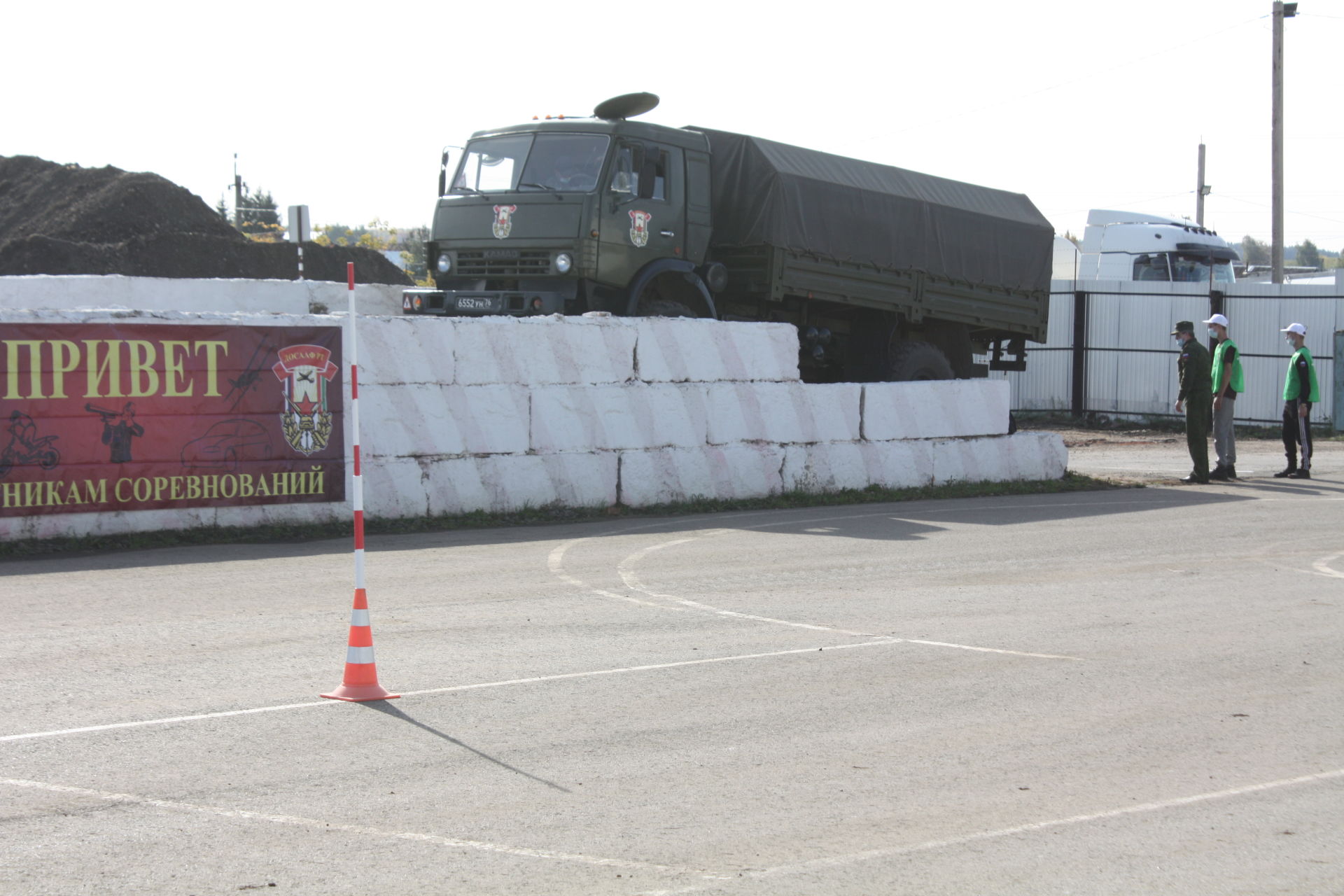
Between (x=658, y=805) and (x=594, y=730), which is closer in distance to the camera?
(x=658, y=805)

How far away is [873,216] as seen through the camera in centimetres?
1823

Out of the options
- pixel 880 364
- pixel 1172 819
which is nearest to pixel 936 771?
pixel 1172 819

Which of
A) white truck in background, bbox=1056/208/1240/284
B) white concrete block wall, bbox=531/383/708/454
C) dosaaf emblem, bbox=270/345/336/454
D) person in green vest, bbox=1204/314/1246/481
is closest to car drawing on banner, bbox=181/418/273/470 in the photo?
dosaaf emblem, bbox=270/345/336/454

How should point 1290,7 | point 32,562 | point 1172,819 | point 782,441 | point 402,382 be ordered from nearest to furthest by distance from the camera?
point 1172,819, point 32,562, point 402,382, point 782,441, point 1290,7

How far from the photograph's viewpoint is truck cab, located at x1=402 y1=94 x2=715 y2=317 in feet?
51.2

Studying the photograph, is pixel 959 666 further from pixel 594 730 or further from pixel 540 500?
pixel 540 500

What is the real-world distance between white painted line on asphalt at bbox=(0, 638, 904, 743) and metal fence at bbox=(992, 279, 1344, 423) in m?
19.9

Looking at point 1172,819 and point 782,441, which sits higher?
point 782,441

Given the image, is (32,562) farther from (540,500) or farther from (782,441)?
(782,441)

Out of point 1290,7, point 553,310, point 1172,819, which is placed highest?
point 1290,7

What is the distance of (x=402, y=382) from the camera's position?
523 inches

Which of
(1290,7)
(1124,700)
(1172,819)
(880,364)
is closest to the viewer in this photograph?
(1172,819)

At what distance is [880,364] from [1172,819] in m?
14.0

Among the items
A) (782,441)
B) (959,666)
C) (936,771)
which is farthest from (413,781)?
(782,441)
